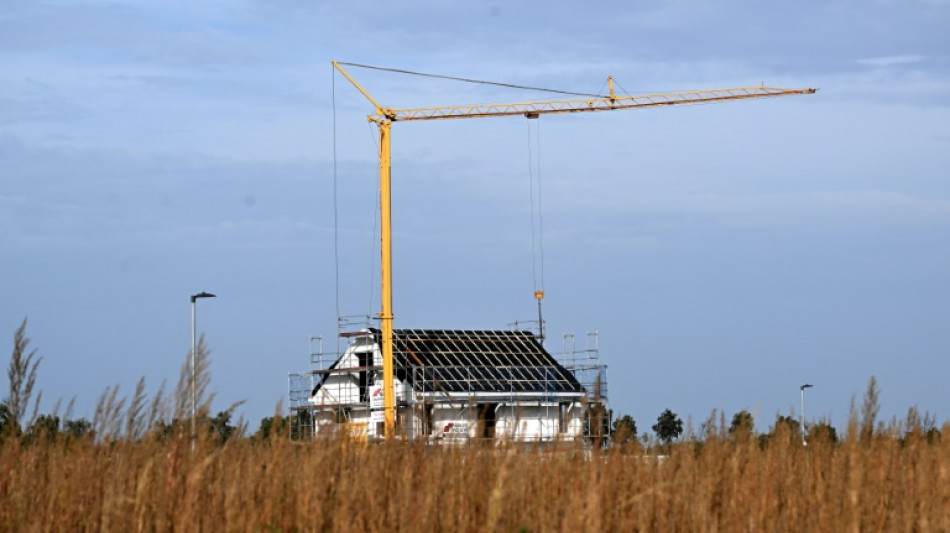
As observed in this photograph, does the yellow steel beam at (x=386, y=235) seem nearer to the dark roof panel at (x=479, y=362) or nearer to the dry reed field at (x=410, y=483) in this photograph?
the dark roof panel at (x=479, y=362)

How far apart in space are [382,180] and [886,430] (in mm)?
63998

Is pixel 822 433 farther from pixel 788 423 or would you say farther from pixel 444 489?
pixel 444 489

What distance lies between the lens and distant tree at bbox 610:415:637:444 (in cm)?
973

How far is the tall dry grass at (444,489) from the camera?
762cm

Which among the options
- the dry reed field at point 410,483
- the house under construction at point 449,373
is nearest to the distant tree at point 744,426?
the dry reed field at point 410,483

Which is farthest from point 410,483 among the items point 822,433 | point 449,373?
point 449,373

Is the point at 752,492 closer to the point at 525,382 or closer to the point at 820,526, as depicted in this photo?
the point at 820,526

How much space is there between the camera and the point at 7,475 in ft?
27.4

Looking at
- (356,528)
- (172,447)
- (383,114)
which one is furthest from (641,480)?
(383,114)

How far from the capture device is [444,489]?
8367mm

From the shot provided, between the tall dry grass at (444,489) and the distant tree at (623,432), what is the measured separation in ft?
0.35

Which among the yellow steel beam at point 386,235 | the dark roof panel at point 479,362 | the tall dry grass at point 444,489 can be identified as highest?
the yellow steel beam at point 386,235

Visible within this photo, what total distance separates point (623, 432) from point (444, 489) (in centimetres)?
193

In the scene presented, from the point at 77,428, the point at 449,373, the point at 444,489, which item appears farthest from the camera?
the point at 449,373
